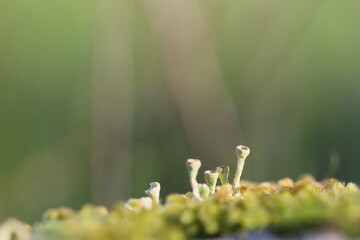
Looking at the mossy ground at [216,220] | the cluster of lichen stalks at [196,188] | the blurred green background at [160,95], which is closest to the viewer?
the mossy ground at [216,220]

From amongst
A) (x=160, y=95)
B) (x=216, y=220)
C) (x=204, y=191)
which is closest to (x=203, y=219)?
(x=216, y=220)

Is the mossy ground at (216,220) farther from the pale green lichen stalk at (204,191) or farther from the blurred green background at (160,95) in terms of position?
the blurred green background at (160,95)

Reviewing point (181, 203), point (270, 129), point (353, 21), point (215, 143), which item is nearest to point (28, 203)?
point (215, 143)

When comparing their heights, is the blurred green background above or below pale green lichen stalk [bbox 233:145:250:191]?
above

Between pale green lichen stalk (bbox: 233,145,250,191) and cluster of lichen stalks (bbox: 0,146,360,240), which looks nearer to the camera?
cluster of lichen stalks (bbox: 0,146,360,240)

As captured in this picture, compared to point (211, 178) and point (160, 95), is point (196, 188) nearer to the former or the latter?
point (211, 178)

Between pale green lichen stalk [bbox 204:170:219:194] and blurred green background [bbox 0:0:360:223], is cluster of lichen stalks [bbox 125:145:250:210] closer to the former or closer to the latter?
pale green lichen stalk [bbox 204:170:219:194]

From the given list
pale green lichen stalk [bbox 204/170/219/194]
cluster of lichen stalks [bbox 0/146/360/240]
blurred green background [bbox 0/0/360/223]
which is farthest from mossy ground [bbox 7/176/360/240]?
blurred green background [bbox 0/0/360/223]

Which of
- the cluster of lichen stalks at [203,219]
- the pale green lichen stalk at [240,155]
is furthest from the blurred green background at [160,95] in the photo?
the cluster of lichen stalks at [203,219]
